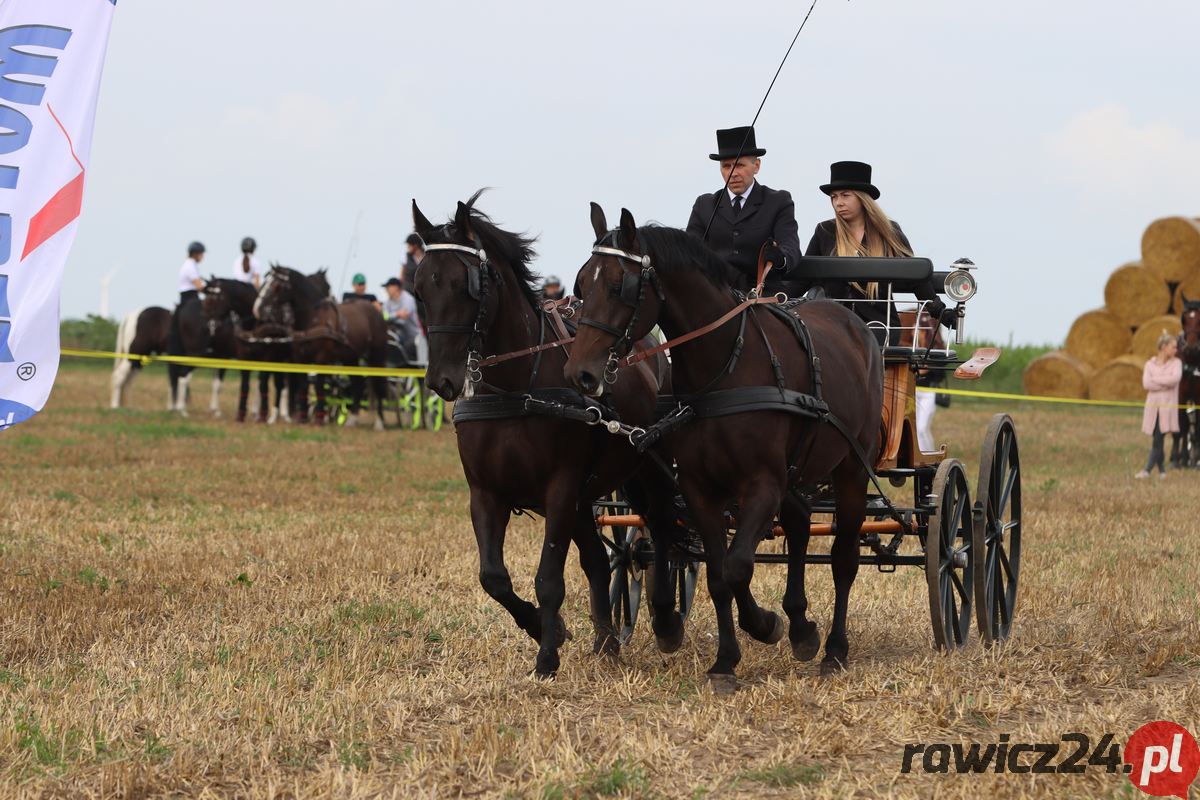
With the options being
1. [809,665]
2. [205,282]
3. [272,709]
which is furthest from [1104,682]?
[205,282]

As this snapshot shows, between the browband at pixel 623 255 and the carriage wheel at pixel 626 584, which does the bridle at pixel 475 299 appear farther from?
the carriage wheel at pixel 626 584

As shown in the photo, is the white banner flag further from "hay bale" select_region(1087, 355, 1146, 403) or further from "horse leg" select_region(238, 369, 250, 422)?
"hay bale" select_region(1087, 355, 1146, 403)

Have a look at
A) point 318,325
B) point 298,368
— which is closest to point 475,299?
point 298,368

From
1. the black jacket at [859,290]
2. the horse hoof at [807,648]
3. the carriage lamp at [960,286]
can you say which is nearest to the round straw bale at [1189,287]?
the black jacket at [859,290]

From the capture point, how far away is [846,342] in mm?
7445

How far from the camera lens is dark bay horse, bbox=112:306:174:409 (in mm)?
26734

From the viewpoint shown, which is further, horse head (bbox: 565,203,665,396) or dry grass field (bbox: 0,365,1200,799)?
horse head (bbox: 565,203,665,396)

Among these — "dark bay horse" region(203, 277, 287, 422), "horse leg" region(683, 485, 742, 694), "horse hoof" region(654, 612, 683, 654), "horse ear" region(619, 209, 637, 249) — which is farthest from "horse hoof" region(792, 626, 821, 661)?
"dark bay horse" region(203, 277, 287, 422)

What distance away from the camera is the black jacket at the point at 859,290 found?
8.28m

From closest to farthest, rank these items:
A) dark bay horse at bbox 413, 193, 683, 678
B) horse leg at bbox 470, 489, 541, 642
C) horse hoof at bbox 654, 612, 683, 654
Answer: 1. dark bay horse at bbox 413, 193, 683, 678
2. horse leg at bbox 470, 489, 541, 642
3. horse hoof at bbox 654, 612, 683, 654

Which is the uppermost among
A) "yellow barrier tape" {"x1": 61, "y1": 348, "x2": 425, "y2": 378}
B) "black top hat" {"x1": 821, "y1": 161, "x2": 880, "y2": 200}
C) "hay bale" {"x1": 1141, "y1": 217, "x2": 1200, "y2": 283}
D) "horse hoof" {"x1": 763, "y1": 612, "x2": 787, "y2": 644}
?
"hay bale" {"x1": 1141, "y1": 217, "x2": 1200, "y2": 283}

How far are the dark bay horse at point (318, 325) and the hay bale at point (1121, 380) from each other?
12138 mm

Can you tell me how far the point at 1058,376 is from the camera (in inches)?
1078

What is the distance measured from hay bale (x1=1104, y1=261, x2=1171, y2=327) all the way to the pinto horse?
522 centimetres
